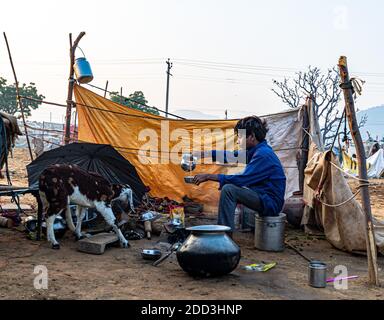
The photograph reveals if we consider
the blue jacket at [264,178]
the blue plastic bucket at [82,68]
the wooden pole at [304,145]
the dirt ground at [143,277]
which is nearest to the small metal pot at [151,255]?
the dirt ground at [143,277]

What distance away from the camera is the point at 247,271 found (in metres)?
4.18

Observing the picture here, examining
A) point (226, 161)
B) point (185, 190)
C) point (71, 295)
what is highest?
point (226, 161)

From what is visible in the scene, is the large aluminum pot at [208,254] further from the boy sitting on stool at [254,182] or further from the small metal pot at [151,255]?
the boy sitting on stool at [254,182]

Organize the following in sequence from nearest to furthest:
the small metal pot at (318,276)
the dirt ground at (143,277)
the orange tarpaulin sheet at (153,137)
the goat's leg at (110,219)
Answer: the dirt ground at (143,277) → the small metal pot at (318,276) → the goat's leg at (110,219) → the orange tarpaulin sheet at (153,137)

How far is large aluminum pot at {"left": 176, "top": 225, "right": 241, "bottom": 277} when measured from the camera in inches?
148

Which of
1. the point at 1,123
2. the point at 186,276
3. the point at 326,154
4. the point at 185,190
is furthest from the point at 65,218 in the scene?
the point at 326,154

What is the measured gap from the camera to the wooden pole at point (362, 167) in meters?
3.86

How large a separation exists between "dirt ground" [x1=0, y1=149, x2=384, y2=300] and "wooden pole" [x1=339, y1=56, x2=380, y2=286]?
0.67 ft

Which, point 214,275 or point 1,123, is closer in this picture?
point 214,275

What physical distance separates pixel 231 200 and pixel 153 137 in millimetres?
3584

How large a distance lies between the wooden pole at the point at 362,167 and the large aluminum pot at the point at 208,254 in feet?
4.08

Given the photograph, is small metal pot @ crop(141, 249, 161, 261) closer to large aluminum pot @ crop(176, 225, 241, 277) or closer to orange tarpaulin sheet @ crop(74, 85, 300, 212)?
large aluminum pot @ crop(176, 225, 241, 277)
